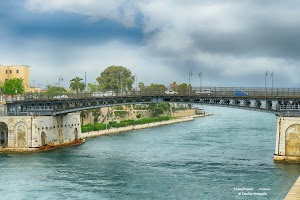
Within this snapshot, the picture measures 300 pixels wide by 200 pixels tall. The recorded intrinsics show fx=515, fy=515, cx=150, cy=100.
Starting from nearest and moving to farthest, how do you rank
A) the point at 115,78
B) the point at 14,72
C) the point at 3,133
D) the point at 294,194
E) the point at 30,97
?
the point at 294,194, the point at 3,133, the point at 30,97, the point at 14,72, the point at 115,78

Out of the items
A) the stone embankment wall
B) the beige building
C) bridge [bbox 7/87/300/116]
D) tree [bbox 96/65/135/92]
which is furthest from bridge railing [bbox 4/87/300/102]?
tree [bbox 96/65/135/92]

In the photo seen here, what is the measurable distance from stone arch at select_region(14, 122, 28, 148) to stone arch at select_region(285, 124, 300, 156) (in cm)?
4533

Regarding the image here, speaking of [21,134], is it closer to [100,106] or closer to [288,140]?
[100,106]

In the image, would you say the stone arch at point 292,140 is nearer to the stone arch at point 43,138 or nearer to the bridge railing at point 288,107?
the bridge railing at point 288,107

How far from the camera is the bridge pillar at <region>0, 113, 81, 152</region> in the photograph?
9150 centimetres

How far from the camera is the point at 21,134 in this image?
303 ft

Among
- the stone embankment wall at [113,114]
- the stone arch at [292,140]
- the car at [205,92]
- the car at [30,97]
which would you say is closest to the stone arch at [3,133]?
the car at [30,97]

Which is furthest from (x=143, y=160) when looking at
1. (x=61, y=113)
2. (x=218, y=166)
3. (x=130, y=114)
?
(x=130, y=114)

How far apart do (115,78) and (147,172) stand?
125383 millimetres

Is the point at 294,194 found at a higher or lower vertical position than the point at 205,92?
lower

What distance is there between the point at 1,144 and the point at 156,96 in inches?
1215

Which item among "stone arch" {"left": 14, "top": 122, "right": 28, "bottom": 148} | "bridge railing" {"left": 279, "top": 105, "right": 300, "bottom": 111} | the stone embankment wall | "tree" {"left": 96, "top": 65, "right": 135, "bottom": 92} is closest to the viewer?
"bridge railing" {"left": 279, "top": 105, "right": 300, "bottom": 111}

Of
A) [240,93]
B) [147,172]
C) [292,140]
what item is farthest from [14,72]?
[292,140]

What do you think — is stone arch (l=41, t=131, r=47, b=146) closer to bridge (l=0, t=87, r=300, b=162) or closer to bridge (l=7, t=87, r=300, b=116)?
bridge (l=0, t=87, r=300, b=162)
